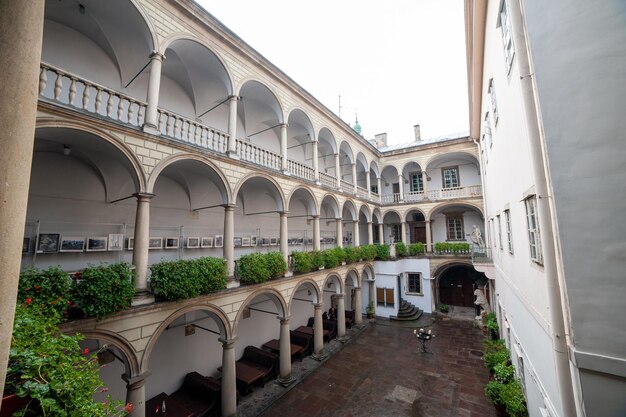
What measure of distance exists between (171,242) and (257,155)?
16.2 feet

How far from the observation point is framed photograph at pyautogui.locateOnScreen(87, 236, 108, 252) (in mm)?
8469

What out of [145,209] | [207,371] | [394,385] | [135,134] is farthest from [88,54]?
[394,385]

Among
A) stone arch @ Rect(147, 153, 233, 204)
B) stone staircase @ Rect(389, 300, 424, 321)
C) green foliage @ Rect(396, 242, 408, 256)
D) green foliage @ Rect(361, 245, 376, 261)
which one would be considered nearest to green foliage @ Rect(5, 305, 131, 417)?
stone arch @ Rect(147, 153, 233, 204)

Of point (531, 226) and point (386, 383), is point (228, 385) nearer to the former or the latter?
point (386, 383)

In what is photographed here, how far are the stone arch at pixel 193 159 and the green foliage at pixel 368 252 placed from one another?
467 inches

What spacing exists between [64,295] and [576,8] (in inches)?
397

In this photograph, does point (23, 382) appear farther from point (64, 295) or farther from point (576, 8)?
point (576, 8)

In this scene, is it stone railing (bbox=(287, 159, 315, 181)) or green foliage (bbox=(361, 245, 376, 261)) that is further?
green foliage (bbox=(361, 245, 376, 261))

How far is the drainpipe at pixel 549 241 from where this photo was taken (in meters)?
3.79

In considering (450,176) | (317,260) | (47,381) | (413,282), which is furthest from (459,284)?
(47,381)

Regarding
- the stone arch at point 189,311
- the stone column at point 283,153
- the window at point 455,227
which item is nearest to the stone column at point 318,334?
the stone arch at point 189,311

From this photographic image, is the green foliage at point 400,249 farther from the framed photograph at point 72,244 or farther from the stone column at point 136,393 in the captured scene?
the framed photograph at point 72,244

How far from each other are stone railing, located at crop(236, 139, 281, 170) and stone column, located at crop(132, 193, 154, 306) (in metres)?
4.11

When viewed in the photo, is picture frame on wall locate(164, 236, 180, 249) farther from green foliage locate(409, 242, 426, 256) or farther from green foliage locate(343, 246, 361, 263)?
green foliage locate(409, 242, 426, 256)
